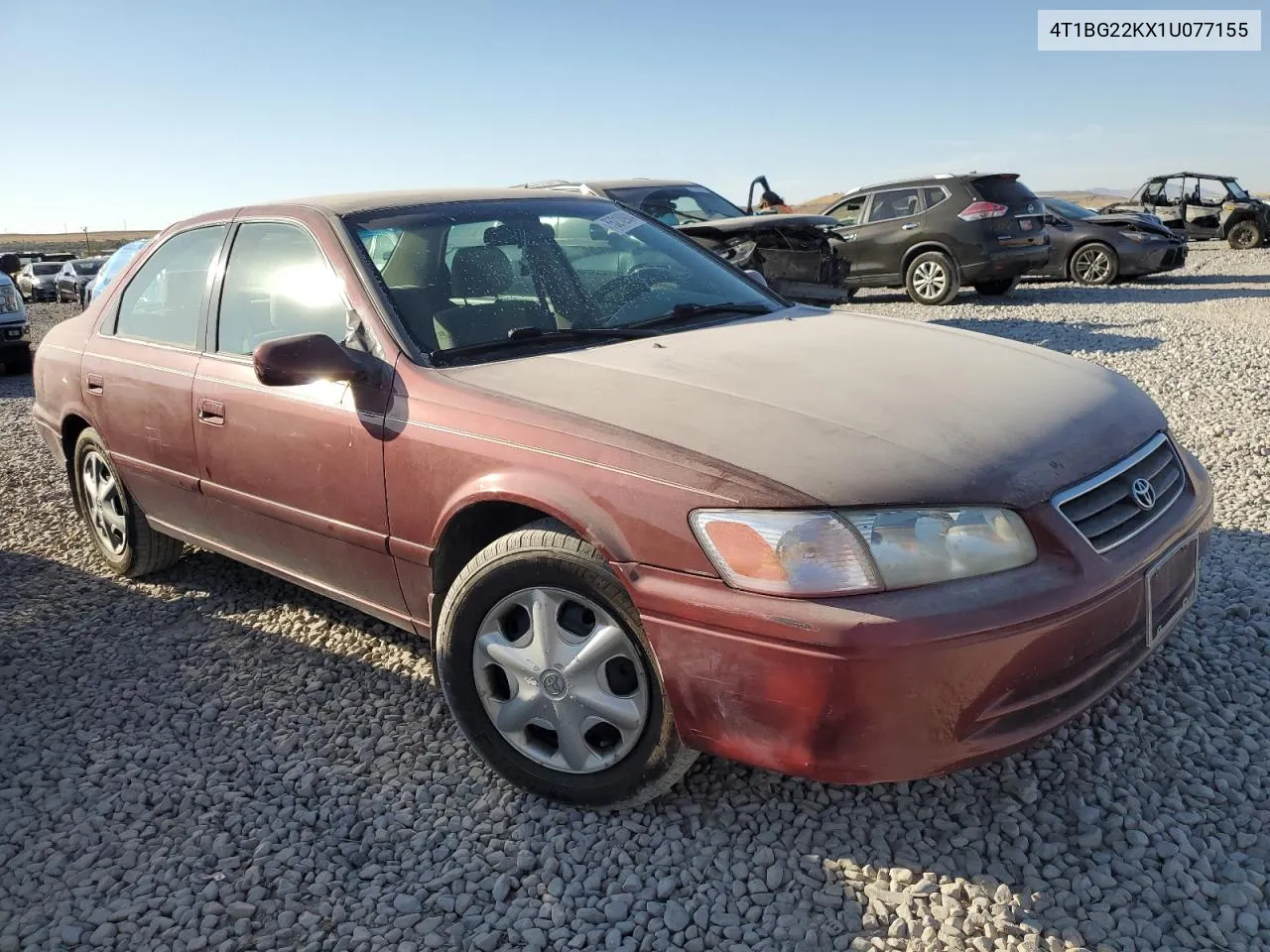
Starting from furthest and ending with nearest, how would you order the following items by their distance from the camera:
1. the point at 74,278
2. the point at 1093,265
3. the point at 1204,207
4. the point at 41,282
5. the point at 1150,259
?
the point at 41,282 < the point at 74,278 < the point at 1204,207 < the point at 1093,265 < the point at 1150,259

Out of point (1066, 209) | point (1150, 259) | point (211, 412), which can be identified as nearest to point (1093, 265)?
point (1150, 259)

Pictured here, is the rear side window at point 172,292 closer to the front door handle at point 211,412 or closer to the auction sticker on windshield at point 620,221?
the front door handle at point 211,412

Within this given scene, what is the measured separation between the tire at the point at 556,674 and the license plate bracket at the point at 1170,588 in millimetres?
1155

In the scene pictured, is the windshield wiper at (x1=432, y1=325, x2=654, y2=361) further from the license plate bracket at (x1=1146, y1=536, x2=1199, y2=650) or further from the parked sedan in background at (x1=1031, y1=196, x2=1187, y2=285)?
the parked sedan in background at (x1=1031, y1=196, x2=1187, y2=285)

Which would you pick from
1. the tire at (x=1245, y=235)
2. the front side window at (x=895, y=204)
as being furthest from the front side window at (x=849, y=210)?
the tire at (x=1245, y=235)

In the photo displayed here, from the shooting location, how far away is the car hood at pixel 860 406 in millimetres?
2172

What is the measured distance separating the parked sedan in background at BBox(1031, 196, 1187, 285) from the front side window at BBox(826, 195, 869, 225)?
312cm

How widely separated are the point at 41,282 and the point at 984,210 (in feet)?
85.5

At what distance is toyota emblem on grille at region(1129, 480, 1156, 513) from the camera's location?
2449 mm

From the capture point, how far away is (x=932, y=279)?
12.7m

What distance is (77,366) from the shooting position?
13.9ft

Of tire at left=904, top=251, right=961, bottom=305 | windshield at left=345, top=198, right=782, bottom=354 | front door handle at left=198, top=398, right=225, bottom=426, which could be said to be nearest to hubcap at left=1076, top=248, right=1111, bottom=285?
tire at left=904, top=251, right=961, bottom=305

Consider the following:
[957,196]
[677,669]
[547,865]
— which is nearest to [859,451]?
[677,669]

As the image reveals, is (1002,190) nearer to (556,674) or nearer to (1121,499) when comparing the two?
(1121,499)
